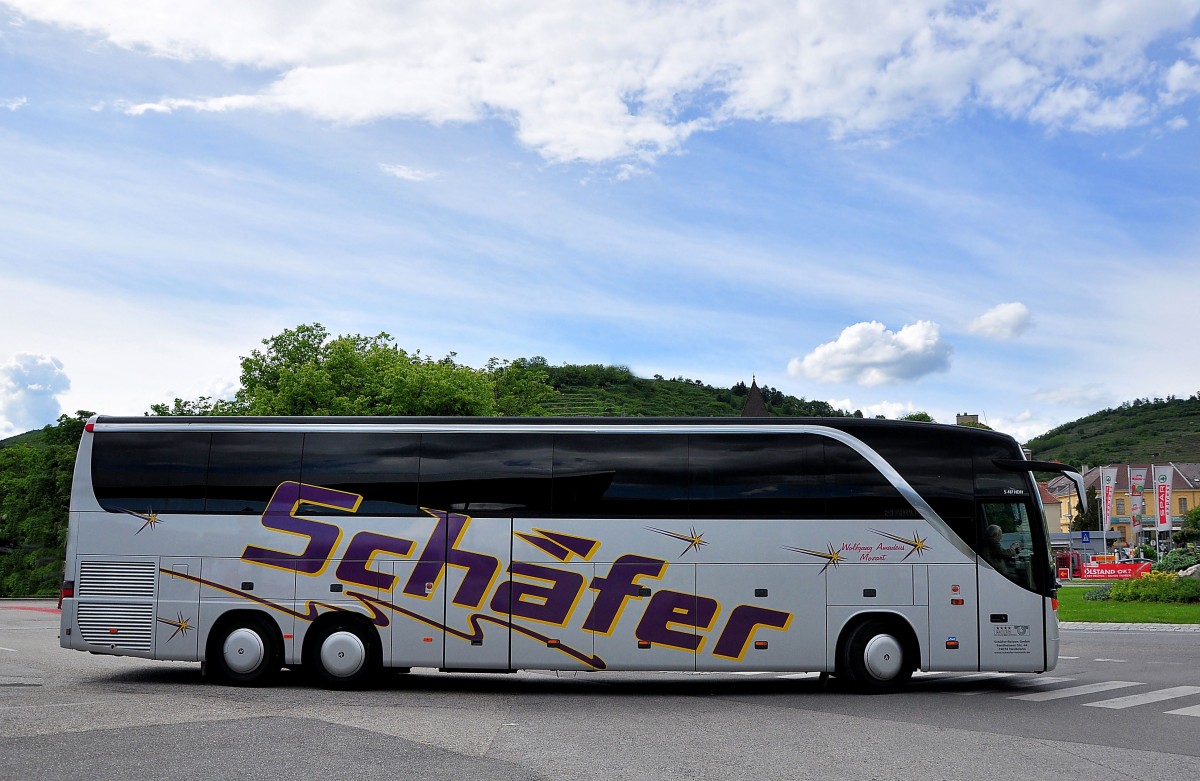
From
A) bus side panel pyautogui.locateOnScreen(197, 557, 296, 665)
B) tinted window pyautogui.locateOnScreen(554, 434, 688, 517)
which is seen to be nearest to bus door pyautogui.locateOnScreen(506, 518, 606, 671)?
tinted window pyautogui.locateOnScreen(554, 434, 688, 517)

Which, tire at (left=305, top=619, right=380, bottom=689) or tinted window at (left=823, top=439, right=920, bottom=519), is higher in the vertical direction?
tinted window at (left=823, top=439, right=920, bottom=519)

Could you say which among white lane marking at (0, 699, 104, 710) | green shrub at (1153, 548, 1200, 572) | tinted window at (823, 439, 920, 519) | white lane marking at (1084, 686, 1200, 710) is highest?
tinted window at (823, 439, 920, 519)

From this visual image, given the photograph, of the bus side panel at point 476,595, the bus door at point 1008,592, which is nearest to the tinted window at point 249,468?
A: the bus side panel at point 476,595

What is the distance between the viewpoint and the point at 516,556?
44.5 ft

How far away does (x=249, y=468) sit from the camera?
13.9 metres

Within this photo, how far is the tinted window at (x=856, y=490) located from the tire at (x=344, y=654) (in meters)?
6.19

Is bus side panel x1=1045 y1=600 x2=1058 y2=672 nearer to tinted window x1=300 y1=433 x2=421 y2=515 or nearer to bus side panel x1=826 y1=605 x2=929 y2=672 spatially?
bus side panel x1=826 y1=605 x2=929 y2=672

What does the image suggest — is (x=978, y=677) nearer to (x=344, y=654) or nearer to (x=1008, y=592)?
(x=1008, y=592)

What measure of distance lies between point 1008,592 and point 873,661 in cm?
198

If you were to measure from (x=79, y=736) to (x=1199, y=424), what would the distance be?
590 ft

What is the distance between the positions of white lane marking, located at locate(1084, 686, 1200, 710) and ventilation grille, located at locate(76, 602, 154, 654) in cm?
1178

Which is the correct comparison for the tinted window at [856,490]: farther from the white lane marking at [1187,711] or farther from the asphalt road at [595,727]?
the white lane marking at [1187,711]

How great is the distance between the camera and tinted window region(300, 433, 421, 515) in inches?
539

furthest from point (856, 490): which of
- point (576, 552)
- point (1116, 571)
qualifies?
point (1116, 571)
